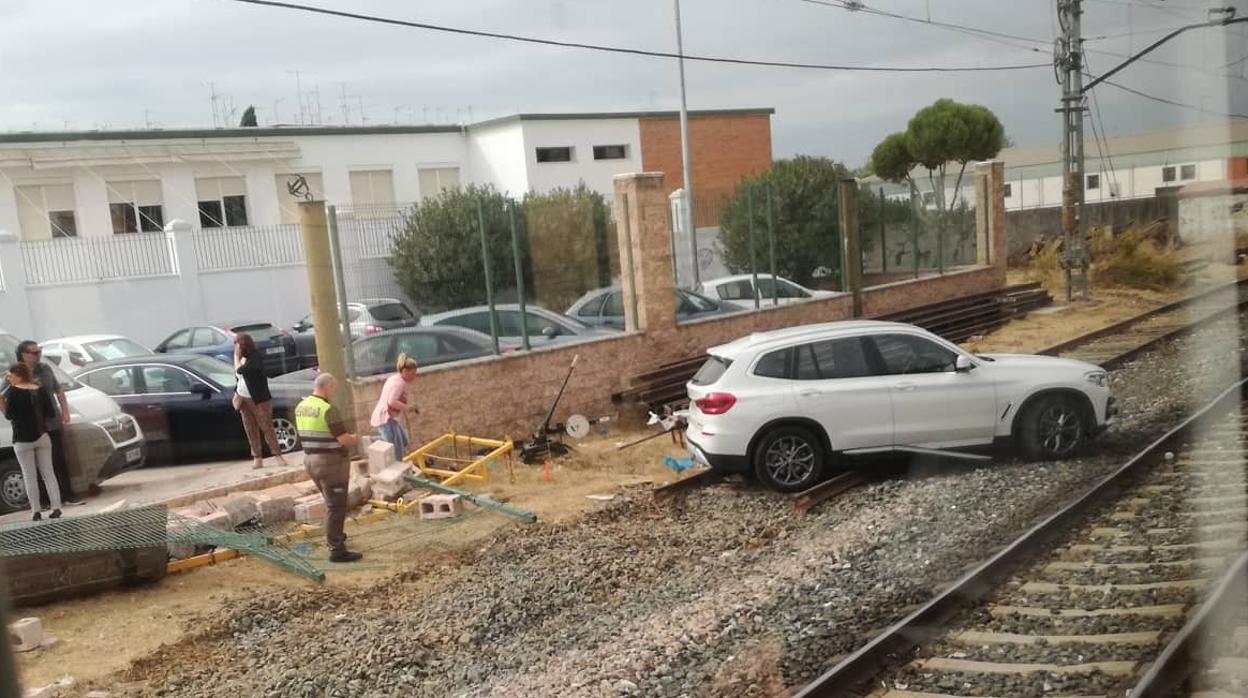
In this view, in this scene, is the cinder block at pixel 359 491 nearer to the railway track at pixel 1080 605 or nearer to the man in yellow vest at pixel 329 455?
the man in yellow vest at pixel 329 455

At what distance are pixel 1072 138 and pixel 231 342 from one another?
51.5 feet

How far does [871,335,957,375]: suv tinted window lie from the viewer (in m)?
9.77

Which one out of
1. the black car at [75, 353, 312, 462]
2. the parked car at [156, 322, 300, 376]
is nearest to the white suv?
the black car at [75, 353, 312, 462]

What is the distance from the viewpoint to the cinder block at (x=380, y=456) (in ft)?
34.7

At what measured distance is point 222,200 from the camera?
26.4 m

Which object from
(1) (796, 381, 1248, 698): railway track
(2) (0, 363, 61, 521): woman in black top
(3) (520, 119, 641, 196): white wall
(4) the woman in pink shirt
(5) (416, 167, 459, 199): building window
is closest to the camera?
(1) (796, 381, 1248, 698): railway track

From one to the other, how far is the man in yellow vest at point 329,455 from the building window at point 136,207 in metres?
16.7

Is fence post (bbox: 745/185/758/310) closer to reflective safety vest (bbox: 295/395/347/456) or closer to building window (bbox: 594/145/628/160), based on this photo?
reflective safety vest (bbox: 295/395/347/456)

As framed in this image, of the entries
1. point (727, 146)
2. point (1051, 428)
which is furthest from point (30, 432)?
point (727, 146)

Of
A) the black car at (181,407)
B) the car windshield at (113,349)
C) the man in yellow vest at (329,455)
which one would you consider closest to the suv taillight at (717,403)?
the man in yellow vest at (329,455)

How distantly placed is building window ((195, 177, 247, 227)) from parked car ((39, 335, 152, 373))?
7558mm

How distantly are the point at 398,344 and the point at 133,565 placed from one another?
5.11 m

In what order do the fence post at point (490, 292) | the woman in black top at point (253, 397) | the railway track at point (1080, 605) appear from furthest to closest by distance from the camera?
1. the fence post at point (490, 292)
2. the woman in black top at point (253, 397)
3. the railway track at point (1080, 605)

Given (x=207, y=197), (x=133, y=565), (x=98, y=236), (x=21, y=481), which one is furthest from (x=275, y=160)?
(x=133, y=565)
